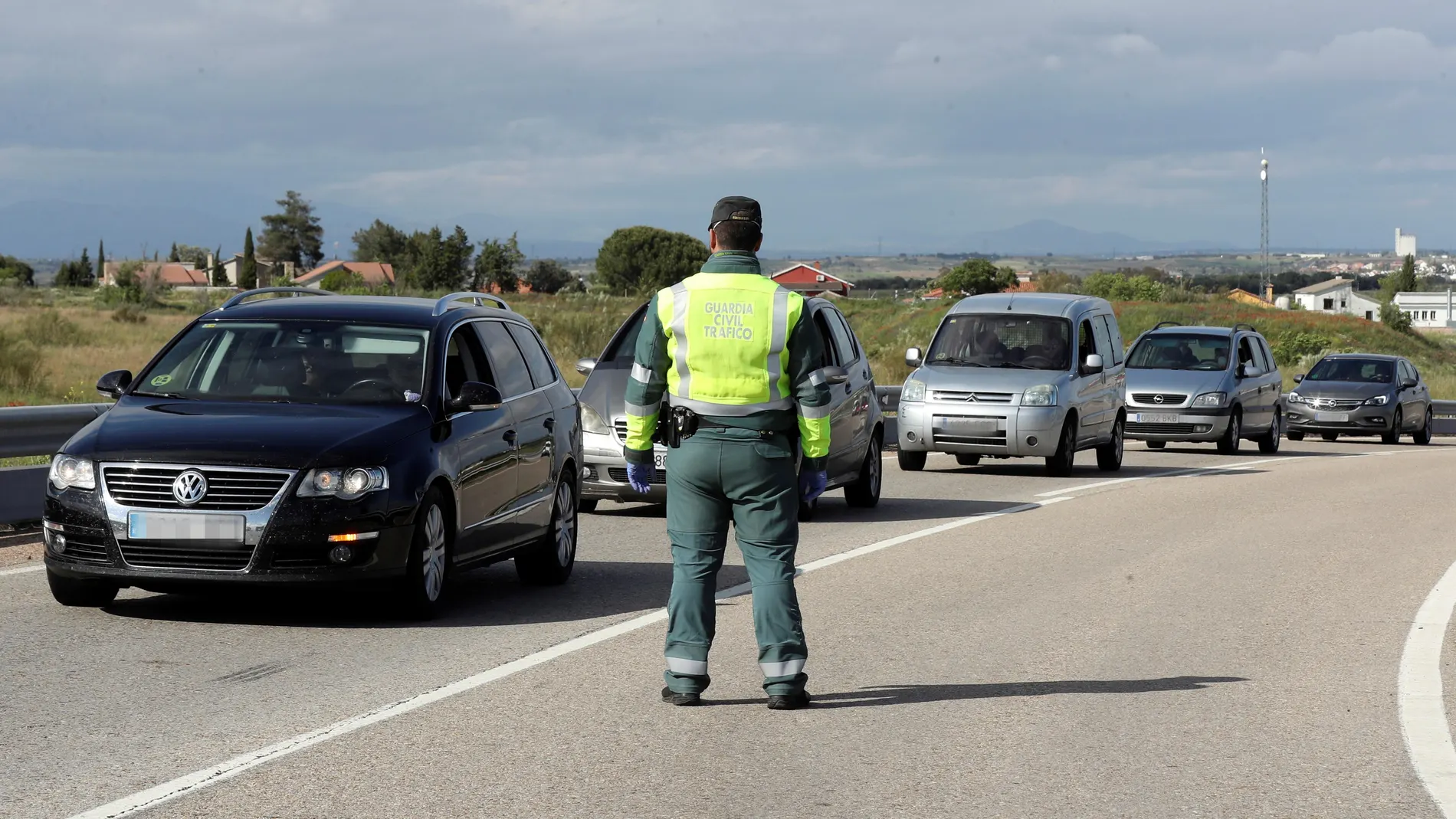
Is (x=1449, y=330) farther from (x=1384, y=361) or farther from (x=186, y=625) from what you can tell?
(x=186, y=625)

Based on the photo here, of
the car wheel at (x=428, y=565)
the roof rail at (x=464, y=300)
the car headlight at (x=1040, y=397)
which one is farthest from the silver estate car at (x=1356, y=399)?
the car wheel at (x=428, y=565)

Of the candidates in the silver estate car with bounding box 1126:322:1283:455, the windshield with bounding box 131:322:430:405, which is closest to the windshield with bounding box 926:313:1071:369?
the silver estate car with bounding box 1126:322:1283:455

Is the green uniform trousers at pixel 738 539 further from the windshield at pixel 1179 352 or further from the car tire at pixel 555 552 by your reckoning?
the windshield at pixel 1179 352

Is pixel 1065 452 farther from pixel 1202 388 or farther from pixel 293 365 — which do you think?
pixel 293 365

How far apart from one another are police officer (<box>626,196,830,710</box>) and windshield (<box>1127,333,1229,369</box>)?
67.8 feet

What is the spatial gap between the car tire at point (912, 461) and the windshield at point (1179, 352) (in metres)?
7.12

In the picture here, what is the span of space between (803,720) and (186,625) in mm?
3462

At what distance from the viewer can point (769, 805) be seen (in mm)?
5633

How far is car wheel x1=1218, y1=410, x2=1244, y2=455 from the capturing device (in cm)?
2602

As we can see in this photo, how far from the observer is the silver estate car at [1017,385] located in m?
19.4

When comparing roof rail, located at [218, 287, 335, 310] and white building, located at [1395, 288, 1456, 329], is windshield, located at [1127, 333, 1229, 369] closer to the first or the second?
roof rail, located at [218, 287, 335, 310]

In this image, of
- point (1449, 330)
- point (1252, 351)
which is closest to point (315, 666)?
point (1252, 351)

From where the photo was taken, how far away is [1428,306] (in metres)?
181

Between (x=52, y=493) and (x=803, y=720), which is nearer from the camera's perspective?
(x=803, y=720)
